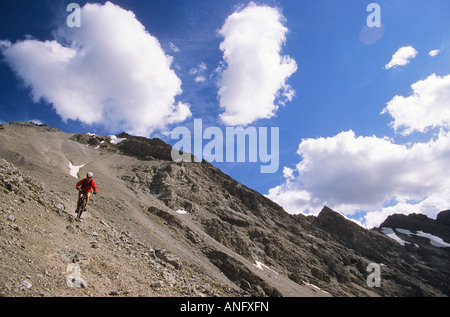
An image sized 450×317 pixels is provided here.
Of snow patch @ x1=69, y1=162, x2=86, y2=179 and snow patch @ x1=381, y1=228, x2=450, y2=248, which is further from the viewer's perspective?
snow patch @ x1=381, y1=228, x2=450, y2=248

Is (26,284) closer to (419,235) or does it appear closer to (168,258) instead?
(168,258)

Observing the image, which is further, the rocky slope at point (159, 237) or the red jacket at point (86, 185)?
the red jacket at point (86, 185)

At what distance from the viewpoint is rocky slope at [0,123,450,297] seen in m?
10.5

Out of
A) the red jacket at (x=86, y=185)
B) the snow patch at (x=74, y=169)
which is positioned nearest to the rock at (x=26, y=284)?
the red jacket at (x=86, y=185)

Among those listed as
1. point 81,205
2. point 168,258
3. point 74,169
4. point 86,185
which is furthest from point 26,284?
point 74,169

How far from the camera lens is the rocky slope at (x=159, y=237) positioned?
10484 mm

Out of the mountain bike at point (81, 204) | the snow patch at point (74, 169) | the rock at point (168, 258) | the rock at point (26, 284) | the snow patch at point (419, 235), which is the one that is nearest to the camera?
the rock at point (26, 284)

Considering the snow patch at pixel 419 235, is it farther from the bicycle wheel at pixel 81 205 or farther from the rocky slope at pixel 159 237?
the bicycle wheel at pixel 81 205

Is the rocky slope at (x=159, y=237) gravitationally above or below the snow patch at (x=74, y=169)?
below

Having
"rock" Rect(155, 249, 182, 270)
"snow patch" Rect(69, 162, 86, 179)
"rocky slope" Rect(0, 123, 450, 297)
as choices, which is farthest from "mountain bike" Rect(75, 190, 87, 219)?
"snow patch" Rect(69, 162, 86, 179)

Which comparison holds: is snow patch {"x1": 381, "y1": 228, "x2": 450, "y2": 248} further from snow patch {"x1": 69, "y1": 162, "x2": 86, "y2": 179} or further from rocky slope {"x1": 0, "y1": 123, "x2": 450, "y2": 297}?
snow patch {"x1": 69, "y1": 162, "x2": 86, "y2": 179}

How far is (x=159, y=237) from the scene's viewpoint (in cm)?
3175
